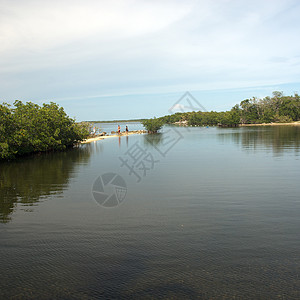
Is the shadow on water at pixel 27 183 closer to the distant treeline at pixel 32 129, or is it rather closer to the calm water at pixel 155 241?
the calm water at pixel 155 241

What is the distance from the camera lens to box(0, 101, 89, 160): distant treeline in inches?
901

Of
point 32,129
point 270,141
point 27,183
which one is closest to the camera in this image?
point 27,183

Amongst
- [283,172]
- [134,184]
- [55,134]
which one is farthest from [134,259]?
[55,134]

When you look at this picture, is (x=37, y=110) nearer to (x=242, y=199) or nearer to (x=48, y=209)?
(x=48, y=209)

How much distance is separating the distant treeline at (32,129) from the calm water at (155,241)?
9.39 m

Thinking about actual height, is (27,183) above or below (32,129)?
below

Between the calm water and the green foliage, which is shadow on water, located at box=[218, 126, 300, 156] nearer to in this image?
the calm water

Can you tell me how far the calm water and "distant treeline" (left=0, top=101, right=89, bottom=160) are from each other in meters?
9.39

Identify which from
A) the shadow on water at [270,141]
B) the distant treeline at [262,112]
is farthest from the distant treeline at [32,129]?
the distant treeline at [262,112]

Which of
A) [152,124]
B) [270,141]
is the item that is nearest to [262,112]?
[152,124]

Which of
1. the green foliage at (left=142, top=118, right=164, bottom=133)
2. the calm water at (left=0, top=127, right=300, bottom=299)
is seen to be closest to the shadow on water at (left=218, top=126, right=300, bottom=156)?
the calm water at (left=0, top=127, right=300, bottom=299)

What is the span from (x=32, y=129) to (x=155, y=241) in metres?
22.0

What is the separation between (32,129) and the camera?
1046 inches

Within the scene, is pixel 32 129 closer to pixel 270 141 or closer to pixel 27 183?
pixel 27 183
